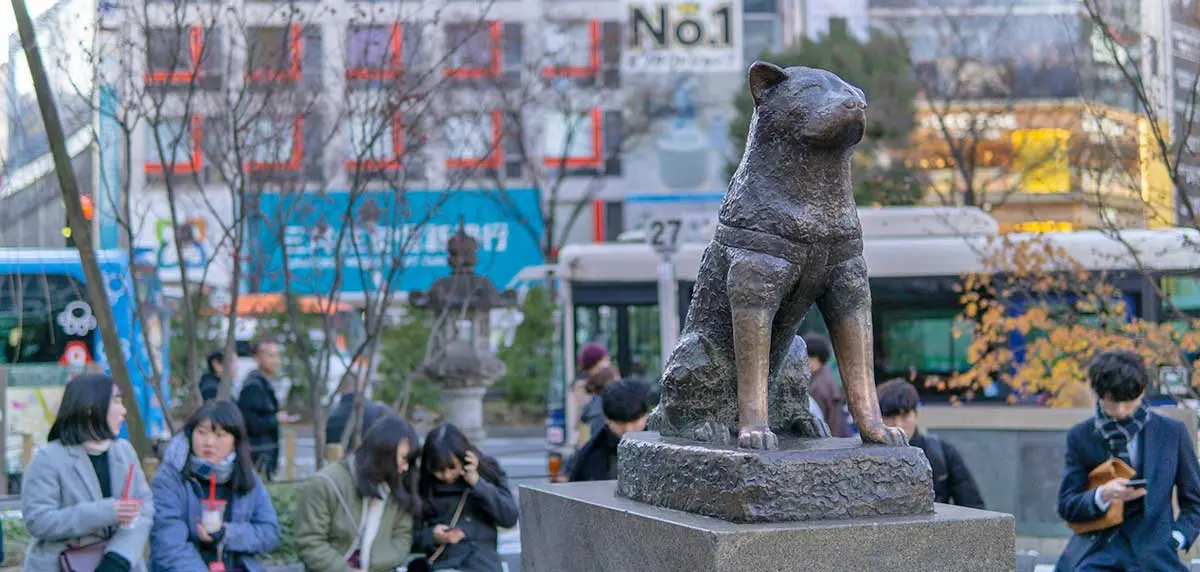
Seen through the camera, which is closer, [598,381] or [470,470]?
[470,470]

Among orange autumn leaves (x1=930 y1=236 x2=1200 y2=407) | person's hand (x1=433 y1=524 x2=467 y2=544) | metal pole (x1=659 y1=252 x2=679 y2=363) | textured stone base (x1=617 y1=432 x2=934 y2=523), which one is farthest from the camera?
metal pole (x1=659 y1=252 x2=679 y2=363)

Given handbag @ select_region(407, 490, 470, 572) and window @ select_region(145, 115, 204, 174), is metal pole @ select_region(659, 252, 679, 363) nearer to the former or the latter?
window @ select_region(145, 115, 204, 174)

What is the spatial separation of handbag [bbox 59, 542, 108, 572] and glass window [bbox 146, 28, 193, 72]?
4077 millimetres

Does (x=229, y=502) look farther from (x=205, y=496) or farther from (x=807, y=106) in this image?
(x=807, y=106)

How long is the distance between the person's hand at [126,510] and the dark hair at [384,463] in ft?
3.02

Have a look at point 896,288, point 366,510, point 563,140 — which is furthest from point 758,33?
point 366,510

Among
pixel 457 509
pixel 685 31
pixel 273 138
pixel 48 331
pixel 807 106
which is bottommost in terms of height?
pixel 457 509

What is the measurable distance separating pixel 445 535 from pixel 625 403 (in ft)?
3.22

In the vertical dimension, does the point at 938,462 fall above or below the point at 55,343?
below

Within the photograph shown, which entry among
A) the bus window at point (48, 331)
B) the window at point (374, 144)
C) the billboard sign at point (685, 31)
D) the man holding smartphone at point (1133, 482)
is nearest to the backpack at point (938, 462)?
the man holding smartphone at point (1133, 482)

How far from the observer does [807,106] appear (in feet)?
12.4

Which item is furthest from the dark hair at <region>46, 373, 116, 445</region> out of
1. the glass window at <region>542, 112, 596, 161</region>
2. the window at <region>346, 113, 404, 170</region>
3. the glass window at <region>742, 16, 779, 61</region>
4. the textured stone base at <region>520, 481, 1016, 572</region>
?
the glass window at <region>742, 16, 779, 61</region>

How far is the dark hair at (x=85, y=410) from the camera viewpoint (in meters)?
5.69

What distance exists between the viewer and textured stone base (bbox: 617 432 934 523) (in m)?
3.62
